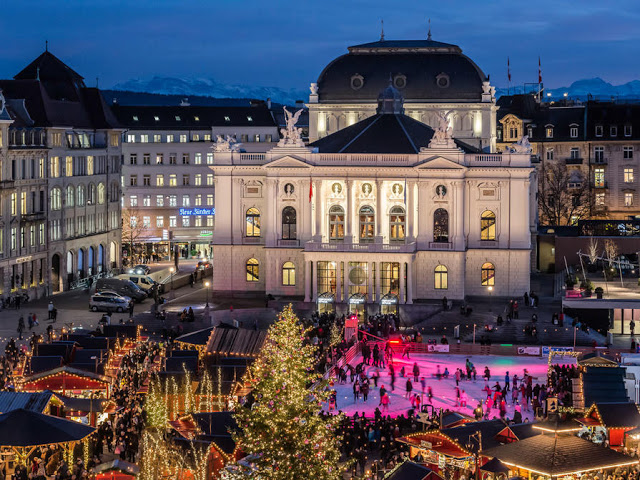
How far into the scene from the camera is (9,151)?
86.9 m

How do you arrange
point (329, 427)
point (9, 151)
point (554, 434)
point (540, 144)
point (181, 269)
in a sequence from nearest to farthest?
point (329, 427) < point (554, 434) < point (9, 151) < point (181, 269) < point (540, 144)

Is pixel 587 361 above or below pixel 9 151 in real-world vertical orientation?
below

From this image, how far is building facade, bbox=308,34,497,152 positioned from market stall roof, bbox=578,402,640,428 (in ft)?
197

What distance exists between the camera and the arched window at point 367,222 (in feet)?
290

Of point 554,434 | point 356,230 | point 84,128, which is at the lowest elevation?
point 554,434

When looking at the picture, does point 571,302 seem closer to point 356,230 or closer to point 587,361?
point 356,230

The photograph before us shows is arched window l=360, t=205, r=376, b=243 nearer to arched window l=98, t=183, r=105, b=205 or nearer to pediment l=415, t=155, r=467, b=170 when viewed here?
pediment l=415, t=155, r=467, b=170

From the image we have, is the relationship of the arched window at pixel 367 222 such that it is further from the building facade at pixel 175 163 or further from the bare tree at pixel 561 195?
the building facade at pixel 175 163

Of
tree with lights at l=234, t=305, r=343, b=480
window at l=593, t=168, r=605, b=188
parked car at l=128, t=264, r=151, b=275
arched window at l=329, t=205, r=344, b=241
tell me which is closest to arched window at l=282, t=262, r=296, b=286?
arched window at l=329, t=205, r=344, b=241

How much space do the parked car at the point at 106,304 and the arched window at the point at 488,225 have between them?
23417 mm

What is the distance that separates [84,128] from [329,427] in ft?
227

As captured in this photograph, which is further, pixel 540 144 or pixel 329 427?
pixel 540 144

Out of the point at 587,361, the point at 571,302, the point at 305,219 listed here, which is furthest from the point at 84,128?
the point at 587,361

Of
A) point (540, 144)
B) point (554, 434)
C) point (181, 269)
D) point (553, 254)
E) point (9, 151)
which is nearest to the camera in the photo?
point (554, 434)
